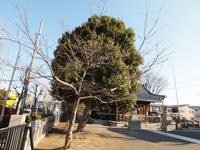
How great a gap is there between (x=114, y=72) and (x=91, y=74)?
135 centimetres

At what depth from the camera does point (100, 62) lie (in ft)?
29.5

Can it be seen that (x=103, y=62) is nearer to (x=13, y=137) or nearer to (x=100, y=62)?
(x=100, y=62)

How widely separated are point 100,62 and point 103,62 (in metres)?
0.97

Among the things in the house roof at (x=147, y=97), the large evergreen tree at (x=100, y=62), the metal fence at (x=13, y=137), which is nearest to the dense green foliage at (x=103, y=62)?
the large evergreen tree at (x=100, y=62)

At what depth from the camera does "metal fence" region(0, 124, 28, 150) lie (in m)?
4.39

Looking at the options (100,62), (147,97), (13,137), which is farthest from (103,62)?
(147,97)

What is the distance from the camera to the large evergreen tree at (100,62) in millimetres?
9172

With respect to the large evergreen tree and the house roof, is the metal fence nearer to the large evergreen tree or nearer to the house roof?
the large evergreen tree

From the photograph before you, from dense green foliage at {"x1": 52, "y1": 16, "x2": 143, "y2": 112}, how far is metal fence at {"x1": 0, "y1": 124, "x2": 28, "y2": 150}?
3693mm

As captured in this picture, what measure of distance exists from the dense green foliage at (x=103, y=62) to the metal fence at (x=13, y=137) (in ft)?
12.1

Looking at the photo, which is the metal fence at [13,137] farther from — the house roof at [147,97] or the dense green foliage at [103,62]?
the house roof at [147,97]

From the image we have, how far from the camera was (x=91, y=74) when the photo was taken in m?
11.8

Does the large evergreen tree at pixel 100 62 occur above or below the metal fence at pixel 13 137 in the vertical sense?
above

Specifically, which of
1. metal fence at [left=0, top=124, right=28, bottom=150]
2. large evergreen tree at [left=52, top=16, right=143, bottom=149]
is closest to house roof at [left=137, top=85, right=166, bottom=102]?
large evergreen tree at [left=52, top=16, right=143, bottom=149]
